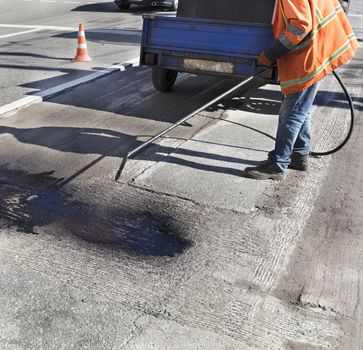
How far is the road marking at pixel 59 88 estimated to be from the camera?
21.2 feet

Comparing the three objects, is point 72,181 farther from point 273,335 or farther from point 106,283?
point 273,335

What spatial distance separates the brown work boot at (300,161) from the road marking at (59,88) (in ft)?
11.6

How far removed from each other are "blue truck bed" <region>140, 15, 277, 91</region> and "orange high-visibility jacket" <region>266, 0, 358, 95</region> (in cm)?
153

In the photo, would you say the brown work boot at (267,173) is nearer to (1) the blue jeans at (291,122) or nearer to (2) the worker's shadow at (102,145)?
(1) the blue jeans at (291,122)

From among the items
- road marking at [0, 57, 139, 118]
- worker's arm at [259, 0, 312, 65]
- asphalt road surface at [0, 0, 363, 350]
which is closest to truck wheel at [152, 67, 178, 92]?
asphalt road surface at [0, 0, 363, 350]

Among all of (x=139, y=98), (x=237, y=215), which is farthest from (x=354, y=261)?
(x=139, y=98)

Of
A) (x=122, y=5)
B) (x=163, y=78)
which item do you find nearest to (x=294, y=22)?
(x=163, y=78)

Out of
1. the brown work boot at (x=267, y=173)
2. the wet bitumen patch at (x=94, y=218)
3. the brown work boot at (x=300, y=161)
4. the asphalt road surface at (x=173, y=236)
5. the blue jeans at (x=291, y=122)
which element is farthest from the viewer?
the brown work boot at (x=300, y=161)

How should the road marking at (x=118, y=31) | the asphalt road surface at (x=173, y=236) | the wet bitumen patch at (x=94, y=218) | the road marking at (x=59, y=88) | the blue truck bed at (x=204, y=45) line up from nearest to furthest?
the asphalt road surface at (x=173, y=236)
the wet bitumen patch at (x=94, y=218)
the blue truck bed at (x=204, y=45)
the road marking at (x=59, y=88)
the road marking at (x=118, y=31)

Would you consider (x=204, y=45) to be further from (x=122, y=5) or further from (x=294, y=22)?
(x=122, y=5)

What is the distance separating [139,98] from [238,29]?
1.74 metres

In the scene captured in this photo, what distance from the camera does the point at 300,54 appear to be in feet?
13.7

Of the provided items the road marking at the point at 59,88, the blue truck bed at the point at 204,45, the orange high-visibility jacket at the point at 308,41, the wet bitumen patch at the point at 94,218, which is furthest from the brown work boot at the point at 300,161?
the road marking at the point at 59,88

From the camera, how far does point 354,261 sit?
342 cm
